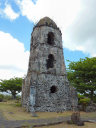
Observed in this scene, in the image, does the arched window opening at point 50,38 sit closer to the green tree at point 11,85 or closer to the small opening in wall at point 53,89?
the small opening in wall at point 53,89

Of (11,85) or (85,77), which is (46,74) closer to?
(85,77)

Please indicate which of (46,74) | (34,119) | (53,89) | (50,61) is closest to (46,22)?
(50,61)

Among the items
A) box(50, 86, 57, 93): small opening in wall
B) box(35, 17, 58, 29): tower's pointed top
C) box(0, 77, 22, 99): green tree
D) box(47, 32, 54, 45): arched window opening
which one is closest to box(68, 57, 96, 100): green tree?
box(50, 86, 57, 93): small opening in wall

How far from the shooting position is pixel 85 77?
16.1 metres

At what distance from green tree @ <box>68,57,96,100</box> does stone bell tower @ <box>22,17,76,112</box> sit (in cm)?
300

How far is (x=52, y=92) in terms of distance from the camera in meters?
13.7

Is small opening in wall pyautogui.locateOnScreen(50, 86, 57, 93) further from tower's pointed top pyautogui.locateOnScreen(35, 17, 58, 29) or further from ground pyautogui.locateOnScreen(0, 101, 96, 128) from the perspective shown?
tower's pointed top pyautogui.locateOnScreen(35, 17, 58, 29)

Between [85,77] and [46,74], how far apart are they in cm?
598

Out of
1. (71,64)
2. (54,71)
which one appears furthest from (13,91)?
(54,71)

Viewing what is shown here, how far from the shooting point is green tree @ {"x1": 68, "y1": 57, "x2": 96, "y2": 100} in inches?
601

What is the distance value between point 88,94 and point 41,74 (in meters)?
8.11

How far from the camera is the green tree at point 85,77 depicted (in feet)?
50.1

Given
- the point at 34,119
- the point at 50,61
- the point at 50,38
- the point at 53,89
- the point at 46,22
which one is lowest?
the point at 34,119

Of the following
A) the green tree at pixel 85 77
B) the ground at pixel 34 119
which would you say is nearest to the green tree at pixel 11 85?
the green tree at pixel 85 77
